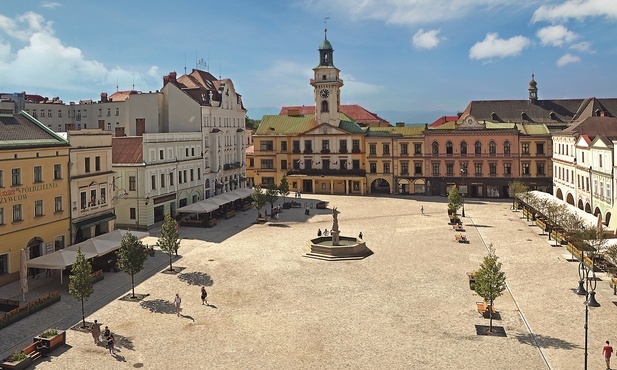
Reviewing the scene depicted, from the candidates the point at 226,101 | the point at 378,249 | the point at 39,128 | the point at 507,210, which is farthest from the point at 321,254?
the point at 226,101

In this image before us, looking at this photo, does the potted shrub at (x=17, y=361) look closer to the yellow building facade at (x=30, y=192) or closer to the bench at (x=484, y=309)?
the yellow building facade at (x=30, y=192)

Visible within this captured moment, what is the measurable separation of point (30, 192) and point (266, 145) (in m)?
57.3

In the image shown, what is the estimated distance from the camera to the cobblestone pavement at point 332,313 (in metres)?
22.6

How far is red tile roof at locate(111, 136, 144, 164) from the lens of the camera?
5374 cm

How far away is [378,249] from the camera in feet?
146

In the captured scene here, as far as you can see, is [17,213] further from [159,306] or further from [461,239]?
[461,239]

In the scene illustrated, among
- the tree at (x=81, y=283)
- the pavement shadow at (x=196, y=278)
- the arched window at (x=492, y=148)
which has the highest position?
the arched window at (x=492, y=148)

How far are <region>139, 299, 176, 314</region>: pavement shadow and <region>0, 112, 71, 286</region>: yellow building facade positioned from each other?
10.1m

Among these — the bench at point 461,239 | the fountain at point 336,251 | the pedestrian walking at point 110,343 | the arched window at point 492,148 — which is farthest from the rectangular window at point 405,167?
the pedestrian walking at point 110,343

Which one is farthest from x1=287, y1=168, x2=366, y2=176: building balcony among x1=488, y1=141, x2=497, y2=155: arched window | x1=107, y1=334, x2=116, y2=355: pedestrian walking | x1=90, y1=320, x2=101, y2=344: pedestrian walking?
x1=107, y1=334, x2=116, y2=355: pedestrian walking

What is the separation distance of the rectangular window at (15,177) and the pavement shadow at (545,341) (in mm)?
32518

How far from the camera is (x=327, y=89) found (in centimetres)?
8725

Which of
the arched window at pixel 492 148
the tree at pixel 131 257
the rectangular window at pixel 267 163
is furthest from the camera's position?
the rectangular window at pixel 267 163

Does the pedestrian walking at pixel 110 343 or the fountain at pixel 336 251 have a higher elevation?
the fountain at pixel 336 251
